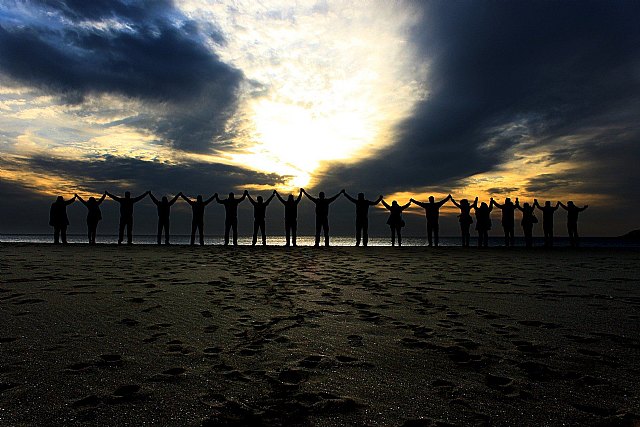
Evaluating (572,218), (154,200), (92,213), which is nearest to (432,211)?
(572,218)

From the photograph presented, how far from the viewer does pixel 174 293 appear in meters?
5.39

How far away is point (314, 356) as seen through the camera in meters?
3.01

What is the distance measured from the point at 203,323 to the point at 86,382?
1.47m

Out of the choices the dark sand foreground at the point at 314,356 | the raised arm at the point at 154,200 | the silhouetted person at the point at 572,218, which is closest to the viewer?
the dark sand foreground at the point at 314,356

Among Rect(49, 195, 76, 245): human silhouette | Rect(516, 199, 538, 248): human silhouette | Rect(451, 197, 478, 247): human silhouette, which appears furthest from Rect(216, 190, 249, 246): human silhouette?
Rect(516, 199, 538, 248): human silhouette

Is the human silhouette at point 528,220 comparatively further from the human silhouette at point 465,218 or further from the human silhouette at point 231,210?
the human silhouette at point 231,210

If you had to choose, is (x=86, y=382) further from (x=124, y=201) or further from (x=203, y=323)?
(x=124, y=201)

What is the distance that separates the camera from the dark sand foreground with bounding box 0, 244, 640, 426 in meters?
2.12

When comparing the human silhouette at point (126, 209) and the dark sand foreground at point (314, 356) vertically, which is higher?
the human silhouette at point (126, 209)

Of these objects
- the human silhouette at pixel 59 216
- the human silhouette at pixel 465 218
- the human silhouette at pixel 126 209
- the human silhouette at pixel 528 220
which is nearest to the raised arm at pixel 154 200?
the human silhouette at pixel 126 209

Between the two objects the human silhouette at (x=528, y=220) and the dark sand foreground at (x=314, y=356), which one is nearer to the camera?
the dark sand foreground at (x=314, y=356)

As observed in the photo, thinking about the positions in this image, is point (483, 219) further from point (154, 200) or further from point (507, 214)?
point (154, 200)

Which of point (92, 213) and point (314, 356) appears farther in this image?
point (92, 213)

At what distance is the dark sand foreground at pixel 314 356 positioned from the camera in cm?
212
